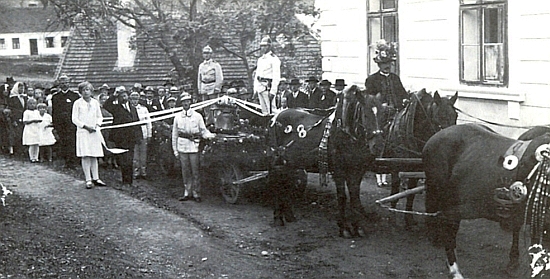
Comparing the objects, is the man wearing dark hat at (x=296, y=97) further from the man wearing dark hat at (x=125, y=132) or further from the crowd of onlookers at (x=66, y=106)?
the man wearing dark hat at (x=125, y=132)

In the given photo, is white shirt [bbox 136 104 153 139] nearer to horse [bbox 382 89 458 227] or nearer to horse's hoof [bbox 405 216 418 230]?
horse [bbox 382 89 458 227]

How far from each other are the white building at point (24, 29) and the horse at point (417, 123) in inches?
167

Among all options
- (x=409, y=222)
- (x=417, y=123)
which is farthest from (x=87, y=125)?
(x=417, y=123)

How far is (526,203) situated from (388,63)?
3897 millimetres

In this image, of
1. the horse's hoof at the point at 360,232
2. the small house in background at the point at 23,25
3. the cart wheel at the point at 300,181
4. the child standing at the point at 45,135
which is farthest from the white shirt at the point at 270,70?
the child standing at the point at 45,135

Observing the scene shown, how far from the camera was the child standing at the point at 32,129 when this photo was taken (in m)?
16.0

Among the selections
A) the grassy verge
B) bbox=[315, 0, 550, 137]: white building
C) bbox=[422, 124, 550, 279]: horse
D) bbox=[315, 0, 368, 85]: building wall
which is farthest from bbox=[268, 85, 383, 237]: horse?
bbox=[315, 0, 368, 85]: building wall

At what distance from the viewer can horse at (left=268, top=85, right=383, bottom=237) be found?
874 cm

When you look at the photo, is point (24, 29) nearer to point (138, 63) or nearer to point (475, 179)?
point (475, 179)

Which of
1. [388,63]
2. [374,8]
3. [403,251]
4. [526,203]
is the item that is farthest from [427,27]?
[526,203]

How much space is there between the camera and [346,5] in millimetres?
14867

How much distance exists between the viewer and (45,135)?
16141 millimetres

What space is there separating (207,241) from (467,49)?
4.71m

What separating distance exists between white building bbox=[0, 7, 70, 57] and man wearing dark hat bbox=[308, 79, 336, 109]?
4.54m
